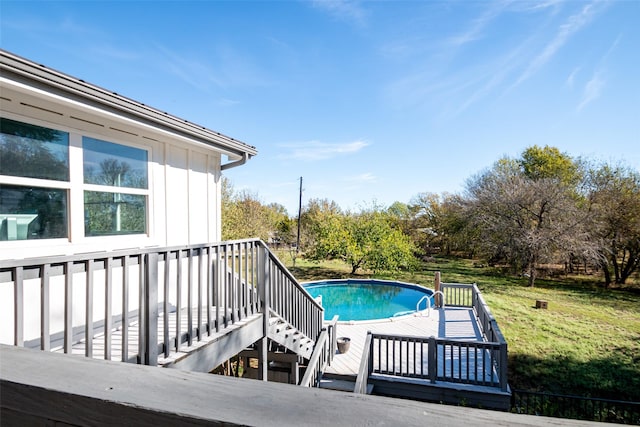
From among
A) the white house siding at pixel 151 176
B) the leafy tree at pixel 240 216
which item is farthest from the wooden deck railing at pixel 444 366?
the leafy tree at pixel 240 216

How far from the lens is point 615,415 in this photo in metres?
6.43

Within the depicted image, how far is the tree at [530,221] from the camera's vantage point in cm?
1870

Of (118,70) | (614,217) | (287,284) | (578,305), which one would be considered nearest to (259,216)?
(118,70)

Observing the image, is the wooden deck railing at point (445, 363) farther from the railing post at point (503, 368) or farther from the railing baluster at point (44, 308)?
the railing baluster at point (44, 308)

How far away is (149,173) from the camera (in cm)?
484

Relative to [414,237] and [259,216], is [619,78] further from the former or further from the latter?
[414,237]

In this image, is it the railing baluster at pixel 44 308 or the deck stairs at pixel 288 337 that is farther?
the deck stairs at pixel 288 337

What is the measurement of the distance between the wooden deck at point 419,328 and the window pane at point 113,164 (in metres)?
6.65

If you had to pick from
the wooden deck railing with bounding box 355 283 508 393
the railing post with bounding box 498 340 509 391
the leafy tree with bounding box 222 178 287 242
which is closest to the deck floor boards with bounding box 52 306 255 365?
the wooden deck railing with bounding box 355 283 508 393

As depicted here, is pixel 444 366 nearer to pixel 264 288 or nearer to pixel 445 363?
pixel 445 363

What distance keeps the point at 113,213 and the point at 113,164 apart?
65 centimetres

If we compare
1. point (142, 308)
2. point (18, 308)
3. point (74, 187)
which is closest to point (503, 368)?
point (142, 308)

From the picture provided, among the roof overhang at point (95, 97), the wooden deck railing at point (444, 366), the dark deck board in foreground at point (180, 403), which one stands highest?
the roof overhang at point (95, 97)

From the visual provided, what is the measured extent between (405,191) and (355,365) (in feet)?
102
